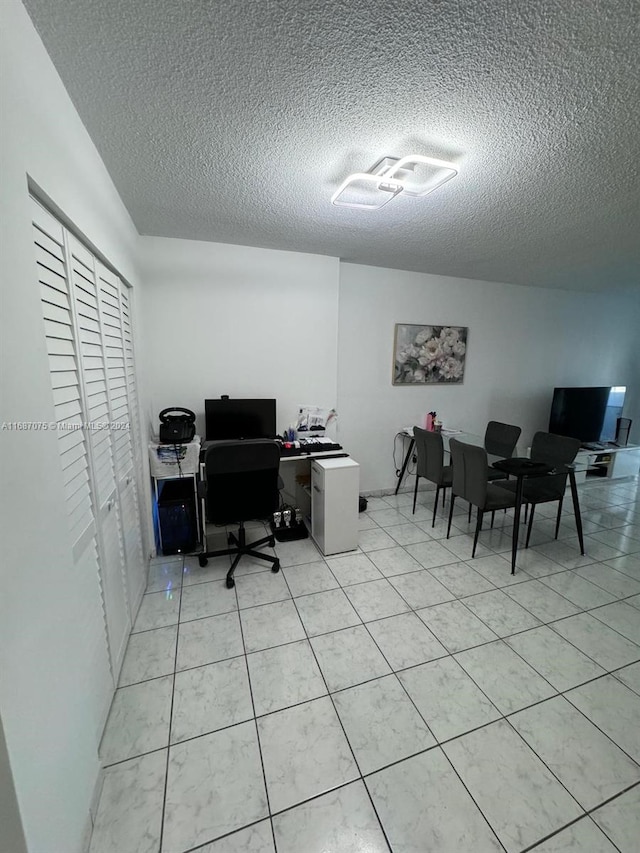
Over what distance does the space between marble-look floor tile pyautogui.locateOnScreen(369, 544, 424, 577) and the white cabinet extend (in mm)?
217

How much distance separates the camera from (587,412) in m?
4.23

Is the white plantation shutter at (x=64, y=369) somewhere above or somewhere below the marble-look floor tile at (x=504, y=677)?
above

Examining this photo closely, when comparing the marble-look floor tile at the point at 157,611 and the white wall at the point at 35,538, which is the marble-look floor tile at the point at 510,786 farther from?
the marble-look floor tile at the point at 157,611

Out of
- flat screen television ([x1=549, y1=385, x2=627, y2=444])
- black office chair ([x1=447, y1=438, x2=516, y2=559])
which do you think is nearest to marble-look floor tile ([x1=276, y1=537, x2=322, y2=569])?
black office chair ([x1=447, y1=438, x2=516, y2=559])

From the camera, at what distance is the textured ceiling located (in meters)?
0.90

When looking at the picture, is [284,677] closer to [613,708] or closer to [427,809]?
[427,809]

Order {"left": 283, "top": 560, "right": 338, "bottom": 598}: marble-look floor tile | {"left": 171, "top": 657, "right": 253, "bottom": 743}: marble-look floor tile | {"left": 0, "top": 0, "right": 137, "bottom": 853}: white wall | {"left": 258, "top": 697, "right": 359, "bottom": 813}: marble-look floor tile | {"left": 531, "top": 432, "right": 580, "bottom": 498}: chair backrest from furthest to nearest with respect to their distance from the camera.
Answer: {"left": 531, "top": 432, "right": 580, "bottom": 498}: chair backrest, {"left": 283, "top": 560, "right": 338, "bottom": 598}: marble-look floor tile, {"left": 171, "top": 657, "right": 253, "bottom": 743}: marble-look floor tile, {"left": 258, "top": 697, "right": 359, "bottom": 813}: marble-look floor tile, {"left": 0, "top": 0, "right": 137, "bottom": 853}: white wall

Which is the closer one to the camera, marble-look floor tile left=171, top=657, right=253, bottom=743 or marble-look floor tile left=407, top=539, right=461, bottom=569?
marble-look floor tile left=171, top=657, right=253, bottom=743

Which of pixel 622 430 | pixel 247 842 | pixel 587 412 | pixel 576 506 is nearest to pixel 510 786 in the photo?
pixel 247 842

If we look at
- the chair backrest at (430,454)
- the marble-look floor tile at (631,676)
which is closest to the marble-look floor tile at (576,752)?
the marble-look floor tile at (631,676)

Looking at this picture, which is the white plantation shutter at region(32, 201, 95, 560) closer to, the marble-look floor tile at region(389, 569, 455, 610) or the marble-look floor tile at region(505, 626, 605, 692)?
the marble-look floor tile at region(389, 569, 455, 610)

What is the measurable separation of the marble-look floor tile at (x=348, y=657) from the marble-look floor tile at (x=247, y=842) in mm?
529

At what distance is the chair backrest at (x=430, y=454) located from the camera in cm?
297

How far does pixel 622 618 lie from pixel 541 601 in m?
0.42
